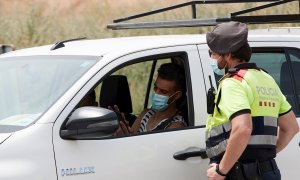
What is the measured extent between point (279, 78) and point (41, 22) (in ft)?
43.2

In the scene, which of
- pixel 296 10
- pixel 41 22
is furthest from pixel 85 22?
pixel 296 10

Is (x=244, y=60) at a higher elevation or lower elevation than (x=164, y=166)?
higher

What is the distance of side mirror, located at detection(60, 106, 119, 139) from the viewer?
15.1 ft

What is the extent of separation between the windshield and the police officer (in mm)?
769

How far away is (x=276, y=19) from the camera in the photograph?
19.6 ft

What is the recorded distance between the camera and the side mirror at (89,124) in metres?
4.61

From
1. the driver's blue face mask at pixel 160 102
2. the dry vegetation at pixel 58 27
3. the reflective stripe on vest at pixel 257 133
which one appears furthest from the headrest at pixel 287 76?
the dry vegetation at pixel 58 27

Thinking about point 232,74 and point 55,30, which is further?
point 55,30

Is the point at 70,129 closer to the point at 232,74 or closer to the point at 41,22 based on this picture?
the point at 232,74

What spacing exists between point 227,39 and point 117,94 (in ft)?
4.86

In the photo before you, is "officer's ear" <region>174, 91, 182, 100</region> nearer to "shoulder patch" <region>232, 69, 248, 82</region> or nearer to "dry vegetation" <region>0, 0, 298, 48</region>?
"shoulder patch" <region>232, 69, 248, 82</region>

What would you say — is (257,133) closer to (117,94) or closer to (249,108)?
(249,108)

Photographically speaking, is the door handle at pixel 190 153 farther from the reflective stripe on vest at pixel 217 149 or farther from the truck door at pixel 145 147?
the reflective stripe on vest at pixel 217 149

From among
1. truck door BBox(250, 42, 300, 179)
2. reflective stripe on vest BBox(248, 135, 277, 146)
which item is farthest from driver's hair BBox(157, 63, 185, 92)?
reflective stripe on vest BBox(248, 135, 277, 146)
